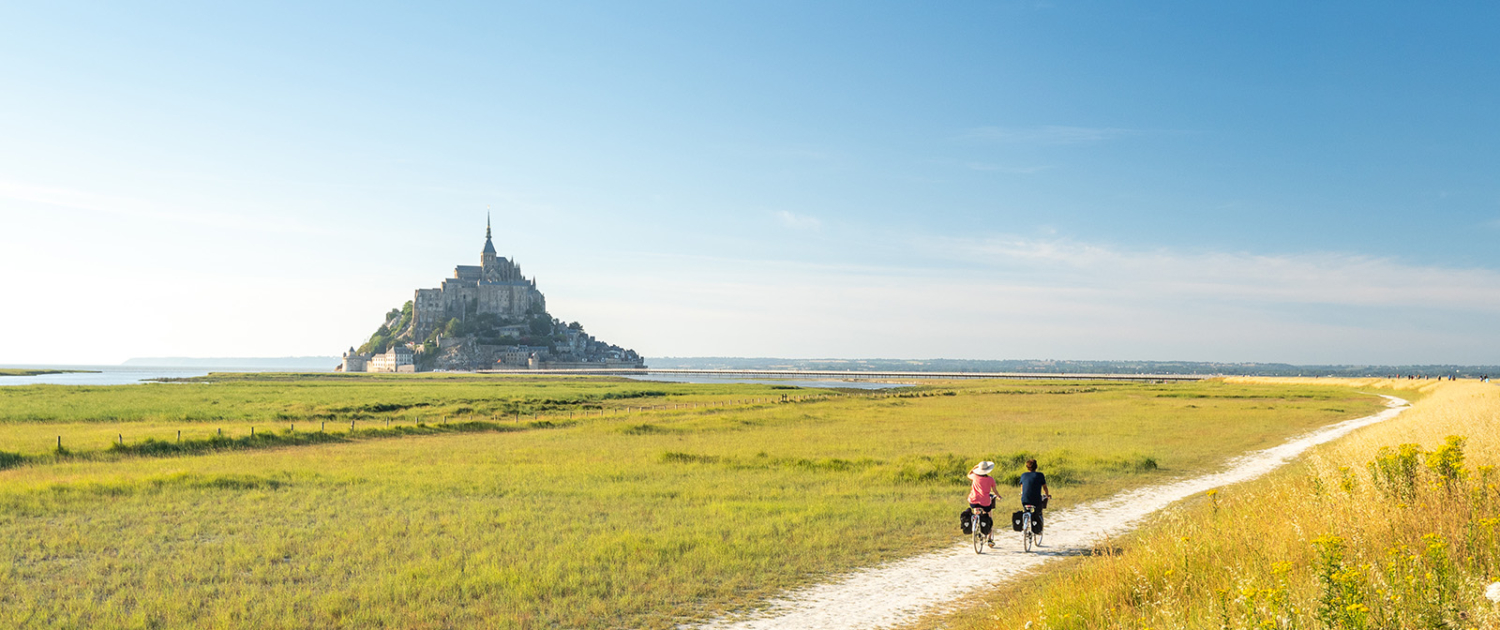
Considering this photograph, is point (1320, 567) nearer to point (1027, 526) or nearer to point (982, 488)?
point (982, 488)

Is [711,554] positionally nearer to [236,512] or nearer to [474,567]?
[474,567]

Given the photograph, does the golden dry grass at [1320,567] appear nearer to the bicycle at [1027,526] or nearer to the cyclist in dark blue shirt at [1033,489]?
the bicycle at [1027,526]

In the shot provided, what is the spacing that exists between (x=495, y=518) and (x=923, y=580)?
31.3ft

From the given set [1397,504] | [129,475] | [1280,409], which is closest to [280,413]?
[129,475]

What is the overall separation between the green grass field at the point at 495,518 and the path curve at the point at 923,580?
2.34 feet

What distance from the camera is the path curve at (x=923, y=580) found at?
36.0ft

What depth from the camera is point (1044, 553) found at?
14.9m

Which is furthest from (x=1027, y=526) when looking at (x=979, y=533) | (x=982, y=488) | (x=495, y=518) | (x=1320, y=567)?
(x=495, y=518)

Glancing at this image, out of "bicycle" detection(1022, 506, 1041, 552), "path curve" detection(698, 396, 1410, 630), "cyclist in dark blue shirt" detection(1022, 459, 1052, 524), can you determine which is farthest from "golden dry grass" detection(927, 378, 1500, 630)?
"cyclist in dark blue shirt" detection(1022, 459, 1052, 524)

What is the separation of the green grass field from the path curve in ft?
2.34

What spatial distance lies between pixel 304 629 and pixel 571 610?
3.30m

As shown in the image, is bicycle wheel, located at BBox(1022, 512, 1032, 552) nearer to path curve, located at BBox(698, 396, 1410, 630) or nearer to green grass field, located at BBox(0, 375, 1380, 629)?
path curve, located at BBox(698, 396, 1410, 630)

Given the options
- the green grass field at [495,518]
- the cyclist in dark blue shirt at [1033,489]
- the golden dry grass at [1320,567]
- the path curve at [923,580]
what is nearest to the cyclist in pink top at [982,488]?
the cyclist in dark blue shirt at [1033,489]

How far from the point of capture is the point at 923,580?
42.6ft
